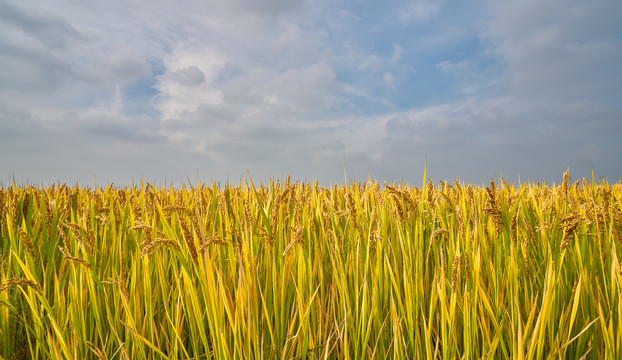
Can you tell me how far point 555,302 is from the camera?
1589mm

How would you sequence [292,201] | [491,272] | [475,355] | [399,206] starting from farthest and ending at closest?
[292,201] → [399,206] → [491,272] → [475,355]

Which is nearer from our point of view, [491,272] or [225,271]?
[491,272]

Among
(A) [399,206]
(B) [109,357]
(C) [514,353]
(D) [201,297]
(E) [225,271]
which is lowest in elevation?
(B) [109,357]

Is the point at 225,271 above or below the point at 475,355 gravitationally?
above

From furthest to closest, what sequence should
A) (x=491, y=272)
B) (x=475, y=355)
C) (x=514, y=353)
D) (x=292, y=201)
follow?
1. (x=292, y=201)
2. (x=491, y=272)
3. (x=475, y=355)
4. (x=514, y=353)

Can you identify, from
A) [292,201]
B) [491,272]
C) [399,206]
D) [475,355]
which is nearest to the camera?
[475,355]

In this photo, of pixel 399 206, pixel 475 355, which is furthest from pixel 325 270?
pixel 475 355

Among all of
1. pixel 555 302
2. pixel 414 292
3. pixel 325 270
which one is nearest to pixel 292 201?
pixel 325 270

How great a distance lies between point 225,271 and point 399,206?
2.99 feet

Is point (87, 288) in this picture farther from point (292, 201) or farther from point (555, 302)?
point (555, 302)

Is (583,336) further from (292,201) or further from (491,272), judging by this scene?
(292,201)

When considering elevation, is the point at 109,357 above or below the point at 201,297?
below

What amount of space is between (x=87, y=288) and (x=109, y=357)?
0.33 meters

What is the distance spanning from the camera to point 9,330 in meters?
1.88
